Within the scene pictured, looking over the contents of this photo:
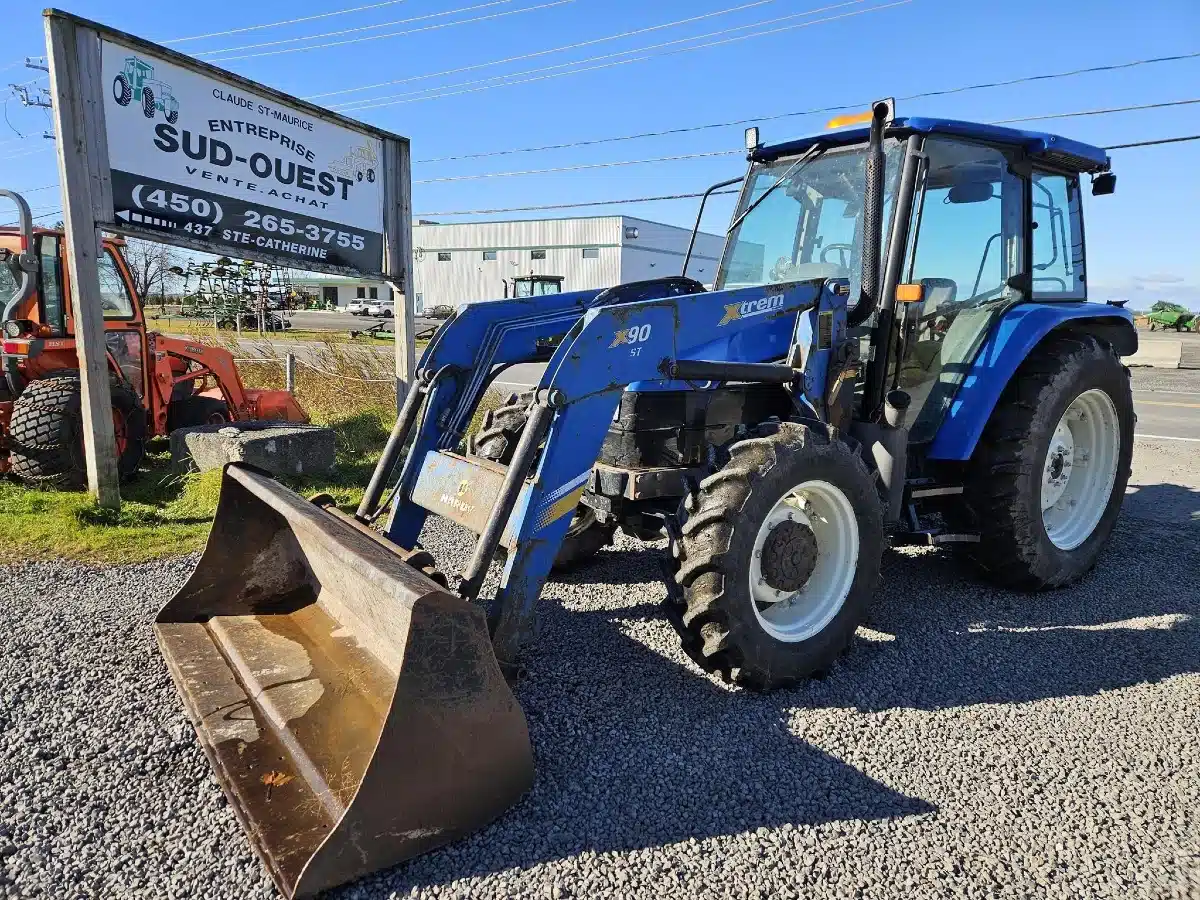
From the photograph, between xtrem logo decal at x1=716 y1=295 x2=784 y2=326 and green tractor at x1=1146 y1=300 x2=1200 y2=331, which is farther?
green tractor at x1=1146 y1=300 x2=1200 y2=331

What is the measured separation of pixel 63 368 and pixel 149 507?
206 cm

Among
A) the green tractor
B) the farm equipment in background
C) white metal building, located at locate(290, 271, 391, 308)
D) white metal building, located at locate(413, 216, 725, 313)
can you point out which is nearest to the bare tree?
the farm equipment in background

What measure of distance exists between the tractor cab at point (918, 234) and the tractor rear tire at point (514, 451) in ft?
4.95

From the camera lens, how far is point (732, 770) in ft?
9.25

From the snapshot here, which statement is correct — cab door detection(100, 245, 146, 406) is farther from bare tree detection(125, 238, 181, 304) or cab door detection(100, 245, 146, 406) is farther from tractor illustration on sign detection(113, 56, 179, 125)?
bare tree detection(125, 238, 181, 304)

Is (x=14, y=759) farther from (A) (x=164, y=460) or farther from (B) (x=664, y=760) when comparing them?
(A) (x=164, y=460)

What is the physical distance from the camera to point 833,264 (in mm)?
4430

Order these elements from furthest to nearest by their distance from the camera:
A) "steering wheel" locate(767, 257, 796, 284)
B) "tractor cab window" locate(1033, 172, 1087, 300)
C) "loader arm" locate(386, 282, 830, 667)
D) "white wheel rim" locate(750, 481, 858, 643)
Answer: "tractor cab window" locate(1033, 172, 1087, 300) → "steering wheel" locate(767, 257, 796, 284) → "white wheel rim" locate(750, 481, 858, 643) → "loader arm" locate(386, 282, 830, 667)

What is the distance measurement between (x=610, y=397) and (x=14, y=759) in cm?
244

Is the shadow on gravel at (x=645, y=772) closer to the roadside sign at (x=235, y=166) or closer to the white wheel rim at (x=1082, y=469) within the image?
the white wheel rim at (x=1082, y=469)

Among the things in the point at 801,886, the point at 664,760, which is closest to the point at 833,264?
the point at 664,760

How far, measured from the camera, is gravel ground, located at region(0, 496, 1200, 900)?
231 centimetres

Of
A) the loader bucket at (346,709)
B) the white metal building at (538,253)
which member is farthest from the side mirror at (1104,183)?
the white metal building at (538,253)

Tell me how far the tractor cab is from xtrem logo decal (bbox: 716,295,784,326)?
44 centimetres
